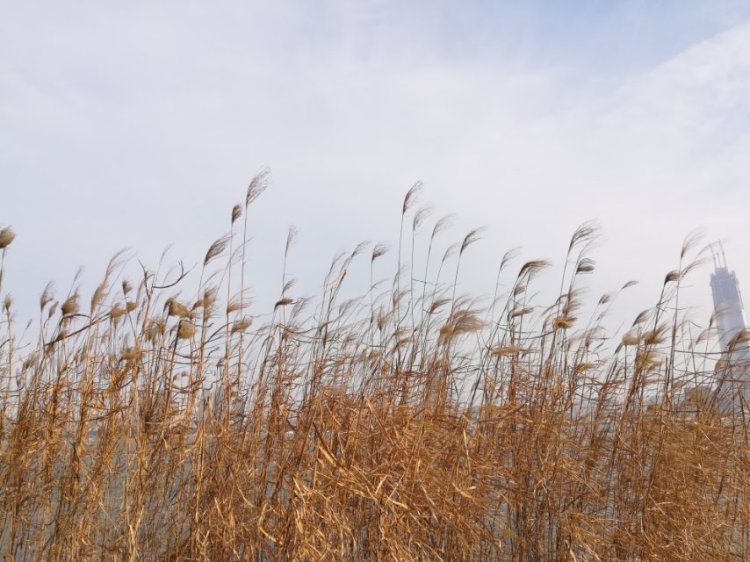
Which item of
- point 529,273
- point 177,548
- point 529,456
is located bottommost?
point 177,548

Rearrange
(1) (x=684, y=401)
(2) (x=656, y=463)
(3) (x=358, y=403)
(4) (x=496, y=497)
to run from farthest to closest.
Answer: (1) (x=684, y=401) → (2) (x=656, y=463) → (4) (x=496, y=497) → (3) (x=358, y=403)

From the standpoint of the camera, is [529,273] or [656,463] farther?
[529,273]

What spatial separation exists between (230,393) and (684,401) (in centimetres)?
241

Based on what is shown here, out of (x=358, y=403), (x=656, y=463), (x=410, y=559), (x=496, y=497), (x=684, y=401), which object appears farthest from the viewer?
(x=684, y=401)

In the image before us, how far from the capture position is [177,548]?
9.16 feet

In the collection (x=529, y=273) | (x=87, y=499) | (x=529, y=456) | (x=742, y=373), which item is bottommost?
(x=87, y=499)

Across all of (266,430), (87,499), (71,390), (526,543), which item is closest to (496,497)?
(526,543)

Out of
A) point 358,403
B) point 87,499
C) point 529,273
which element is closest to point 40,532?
point 87,499

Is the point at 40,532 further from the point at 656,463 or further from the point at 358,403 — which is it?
the point at 656,463

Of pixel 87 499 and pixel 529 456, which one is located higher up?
pixel 529 456

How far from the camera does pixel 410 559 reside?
2455 millimetres

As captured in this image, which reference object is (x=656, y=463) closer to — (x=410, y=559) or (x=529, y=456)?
(x=529, y=456)

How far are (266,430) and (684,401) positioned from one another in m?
2.26

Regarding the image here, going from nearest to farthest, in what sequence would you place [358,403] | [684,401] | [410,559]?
[410,559] < [358,403] < [684,401]
